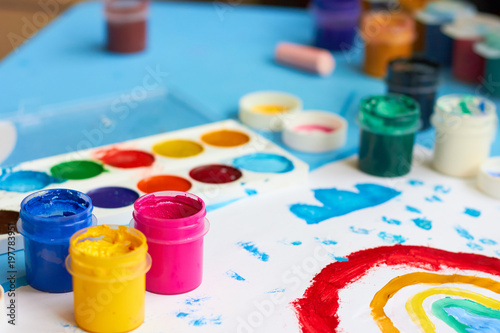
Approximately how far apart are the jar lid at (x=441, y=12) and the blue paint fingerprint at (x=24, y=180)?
1.45 m

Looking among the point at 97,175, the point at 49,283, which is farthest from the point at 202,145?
the point at 49,283

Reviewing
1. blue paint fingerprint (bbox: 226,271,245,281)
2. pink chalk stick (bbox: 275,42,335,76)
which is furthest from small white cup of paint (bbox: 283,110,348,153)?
blue paint fingerprint (bbox: 226,271,245,281)

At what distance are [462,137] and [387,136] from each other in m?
0.19

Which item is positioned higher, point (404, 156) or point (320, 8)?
point (320, 8)

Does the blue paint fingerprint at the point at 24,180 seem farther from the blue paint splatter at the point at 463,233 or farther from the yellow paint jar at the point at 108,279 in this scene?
the blue paint splatter at the point at 463,233

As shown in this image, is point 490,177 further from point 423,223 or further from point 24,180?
point 24,180

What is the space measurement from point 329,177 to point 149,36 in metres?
1.17

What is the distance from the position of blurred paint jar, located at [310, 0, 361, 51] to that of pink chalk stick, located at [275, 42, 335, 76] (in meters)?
0.08

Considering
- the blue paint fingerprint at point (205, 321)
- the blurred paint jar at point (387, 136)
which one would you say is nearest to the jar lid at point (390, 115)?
the blurred paint jar at point (387, 136)

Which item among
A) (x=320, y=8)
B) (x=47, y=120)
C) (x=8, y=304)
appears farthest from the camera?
(x=320, y=8)

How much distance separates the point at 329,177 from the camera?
1700mm

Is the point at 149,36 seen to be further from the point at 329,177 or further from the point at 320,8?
the point at 329,177

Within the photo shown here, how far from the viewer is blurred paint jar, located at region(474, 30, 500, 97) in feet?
6.89

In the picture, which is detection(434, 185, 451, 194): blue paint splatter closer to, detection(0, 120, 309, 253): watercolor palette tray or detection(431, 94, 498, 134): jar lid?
detection(431, 94, 498, 134): jar lid
